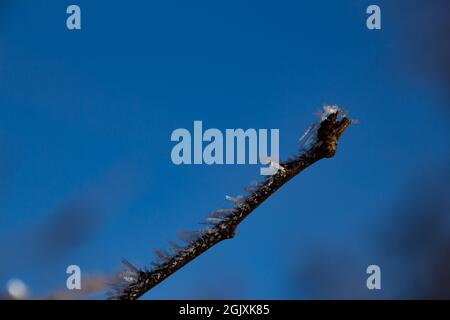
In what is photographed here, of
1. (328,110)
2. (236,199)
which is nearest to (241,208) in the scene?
(236,199)

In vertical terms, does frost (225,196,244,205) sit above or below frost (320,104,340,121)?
below

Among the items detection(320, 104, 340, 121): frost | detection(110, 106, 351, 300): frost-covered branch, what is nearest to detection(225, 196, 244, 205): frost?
detection(110, 106, 351, 300): frost-covered branch

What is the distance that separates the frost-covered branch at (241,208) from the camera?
2.74 feet

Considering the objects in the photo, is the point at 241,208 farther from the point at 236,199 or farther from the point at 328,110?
the point at 328,110

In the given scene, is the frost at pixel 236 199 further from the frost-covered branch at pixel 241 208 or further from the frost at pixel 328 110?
the frost at pixel 328 110

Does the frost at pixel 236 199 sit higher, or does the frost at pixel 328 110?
the frost at pixel 328 110

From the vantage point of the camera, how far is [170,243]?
86 centimetres

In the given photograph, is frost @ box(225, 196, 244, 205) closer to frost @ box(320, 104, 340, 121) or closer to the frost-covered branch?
the frost-covered branch

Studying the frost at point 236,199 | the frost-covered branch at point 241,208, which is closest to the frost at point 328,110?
the frost-covered branch at point 241,208

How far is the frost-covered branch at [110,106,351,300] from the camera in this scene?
2.74 feet
